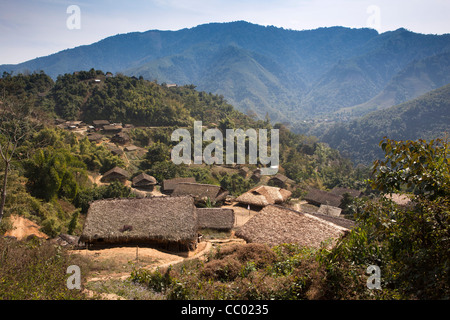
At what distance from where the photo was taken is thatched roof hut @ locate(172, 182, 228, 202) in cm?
2576

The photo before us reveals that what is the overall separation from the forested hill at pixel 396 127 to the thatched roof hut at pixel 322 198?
77.5 metres

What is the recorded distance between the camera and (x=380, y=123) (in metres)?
121

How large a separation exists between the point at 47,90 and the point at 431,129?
12422 cm

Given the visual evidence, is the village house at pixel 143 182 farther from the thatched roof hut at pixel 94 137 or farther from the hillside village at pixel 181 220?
the thatched roof hut at pixel 94 137

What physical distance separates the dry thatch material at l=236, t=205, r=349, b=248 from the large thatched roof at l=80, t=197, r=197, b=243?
3.15 m

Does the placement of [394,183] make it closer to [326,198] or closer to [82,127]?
[326,198]

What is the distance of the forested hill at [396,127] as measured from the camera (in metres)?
106

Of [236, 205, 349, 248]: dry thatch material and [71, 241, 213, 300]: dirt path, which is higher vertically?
[236, 205, 349, 248]: dry thatch material

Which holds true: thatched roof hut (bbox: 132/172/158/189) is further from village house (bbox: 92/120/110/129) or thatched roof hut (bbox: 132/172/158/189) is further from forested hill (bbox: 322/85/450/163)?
forested hill (bbox: 322/85/450/163)

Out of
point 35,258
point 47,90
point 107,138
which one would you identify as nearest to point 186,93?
point 47,90

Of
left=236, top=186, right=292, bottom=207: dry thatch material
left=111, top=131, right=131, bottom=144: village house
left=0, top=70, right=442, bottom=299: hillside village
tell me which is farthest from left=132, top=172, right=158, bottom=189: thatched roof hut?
left=111, top=131, right=131, bottom=144: village house

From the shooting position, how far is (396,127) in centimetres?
11369

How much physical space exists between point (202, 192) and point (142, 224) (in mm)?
12150

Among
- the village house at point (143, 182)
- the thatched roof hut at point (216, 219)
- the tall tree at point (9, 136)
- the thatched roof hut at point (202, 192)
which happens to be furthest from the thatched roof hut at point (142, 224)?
the village house at point (143, 182)
